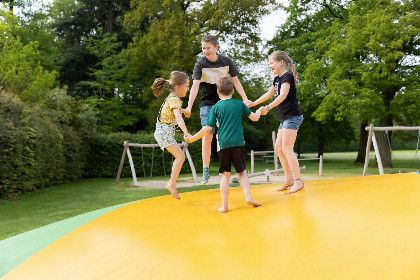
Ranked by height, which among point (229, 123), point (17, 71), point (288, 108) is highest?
point (17, 71)

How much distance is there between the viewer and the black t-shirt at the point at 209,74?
503 cm

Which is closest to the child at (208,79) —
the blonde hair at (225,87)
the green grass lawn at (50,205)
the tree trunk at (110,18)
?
the blonde hair at (225,87)

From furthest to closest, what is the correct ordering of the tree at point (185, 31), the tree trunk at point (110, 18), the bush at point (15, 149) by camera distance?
the tree trunk at point (110, 18)
the tree at point (185, 31)
the bush at point (15, 149)

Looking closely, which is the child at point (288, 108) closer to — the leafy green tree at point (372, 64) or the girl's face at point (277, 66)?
the girl's face at point (277, 66)

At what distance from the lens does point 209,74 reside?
5043 millimetres

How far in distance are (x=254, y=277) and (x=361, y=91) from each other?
19017 mm

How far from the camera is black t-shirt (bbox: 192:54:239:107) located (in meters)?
5.03

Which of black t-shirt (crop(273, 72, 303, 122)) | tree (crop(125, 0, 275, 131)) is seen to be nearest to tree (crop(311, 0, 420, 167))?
tree (crop(125, 0, 275, 131))

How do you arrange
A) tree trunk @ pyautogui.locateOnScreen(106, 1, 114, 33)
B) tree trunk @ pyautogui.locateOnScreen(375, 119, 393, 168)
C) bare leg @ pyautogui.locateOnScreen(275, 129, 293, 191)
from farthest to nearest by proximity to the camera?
tree trunk @ pyautogui.locateOnScreen(106, 1, 114, 33) → tree trunk @ pyautogui.locateOnScreen(375, 119, 393, 168) → bare leg @ pyautogui.locateOnScreen(275, 129, 293, 191)

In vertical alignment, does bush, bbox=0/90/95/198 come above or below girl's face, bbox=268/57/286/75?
below

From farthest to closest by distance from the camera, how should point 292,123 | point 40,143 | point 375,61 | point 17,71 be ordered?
1. point 17,71
2. point 375,61
3. point 40,143
4. point 292,123

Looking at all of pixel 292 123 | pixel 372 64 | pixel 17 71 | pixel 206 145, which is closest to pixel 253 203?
pixel 292 123

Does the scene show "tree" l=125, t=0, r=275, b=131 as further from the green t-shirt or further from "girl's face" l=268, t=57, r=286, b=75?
the green t-shirt

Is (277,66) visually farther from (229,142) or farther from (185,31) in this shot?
(185,31)
